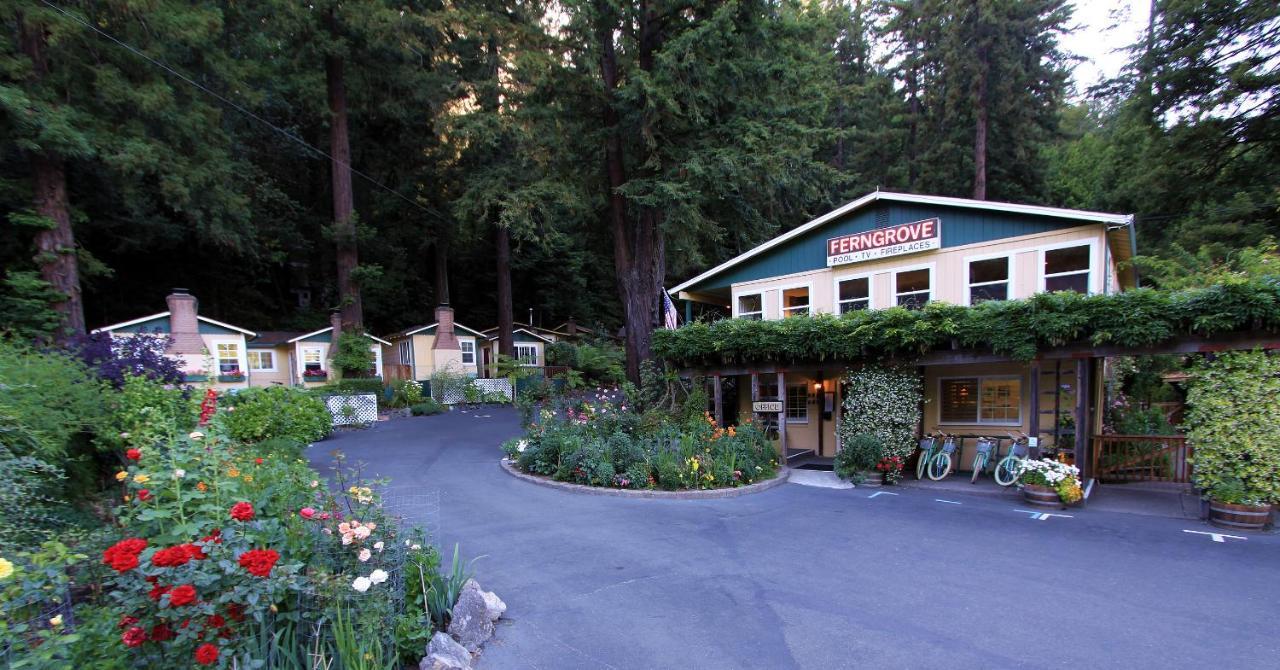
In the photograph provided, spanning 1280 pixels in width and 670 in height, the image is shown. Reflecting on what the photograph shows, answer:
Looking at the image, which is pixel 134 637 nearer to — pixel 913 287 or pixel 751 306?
pixel 913 287

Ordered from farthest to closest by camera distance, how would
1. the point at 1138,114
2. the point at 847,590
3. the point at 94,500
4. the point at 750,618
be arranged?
1. the point at 1138,114
2. the point at 94,500
3. the point at 847,590
4. the point at 750,618

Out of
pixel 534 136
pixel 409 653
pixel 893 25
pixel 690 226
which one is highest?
pixel 893 25

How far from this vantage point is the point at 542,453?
387 inches

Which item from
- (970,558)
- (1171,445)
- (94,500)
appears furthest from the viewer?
(1171,445)

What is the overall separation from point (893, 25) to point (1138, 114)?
30.1ft

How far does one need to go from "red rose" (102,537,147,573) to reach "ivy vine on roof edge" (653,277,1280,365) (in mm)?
10032

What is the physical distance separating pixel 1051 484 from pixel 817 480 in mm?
3672

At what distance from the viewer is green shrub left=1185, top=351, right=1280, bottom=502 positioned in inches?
276

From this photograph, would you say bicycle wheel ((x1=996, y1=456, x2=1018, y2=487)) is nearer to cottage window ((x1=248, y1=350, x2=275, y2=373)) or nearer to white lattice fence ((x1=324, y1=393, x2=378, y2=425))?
white lattice fence ((x1=324, y1=393, x2=378, y2=425))

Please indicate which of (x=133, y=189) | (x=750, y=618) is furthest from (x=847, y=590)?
(x=133, y=189)

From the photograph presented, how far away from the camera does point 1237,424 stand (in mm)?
7188

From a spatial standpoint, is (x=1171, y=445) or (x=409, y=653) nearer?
(x=409, y=653)

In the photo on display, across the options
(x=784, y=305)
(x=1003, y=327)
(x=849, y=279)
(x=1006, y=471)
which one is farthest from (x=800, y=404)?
(x=1003, y=327)

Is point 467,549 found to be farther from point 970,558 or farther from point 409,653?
point 970,558
